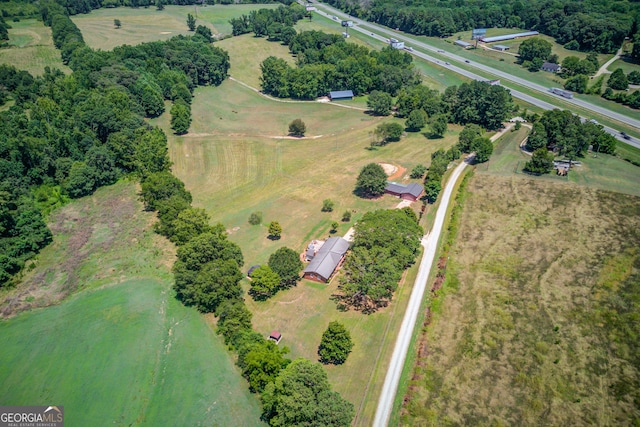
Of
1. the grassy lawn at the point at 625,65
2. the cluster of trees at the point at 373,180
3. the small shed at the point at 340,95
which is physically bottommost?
the small shed at the point at 340,95

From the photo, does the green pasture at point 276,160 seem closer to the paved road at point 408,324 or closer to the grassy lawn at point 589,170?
the paved road at point 408,324

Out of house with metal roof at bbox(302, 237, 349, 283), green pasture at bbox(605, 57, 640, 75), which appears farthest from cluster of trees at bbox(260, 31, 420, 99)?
house with metal roof at bbox(302, 237, 349, 283)

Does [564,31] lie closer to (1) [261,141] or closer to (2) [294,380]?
(1) [261,141]

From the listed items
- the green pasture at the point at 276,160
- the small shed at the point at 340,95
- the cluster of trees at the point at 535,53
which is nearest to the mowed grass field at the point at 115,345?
the green pasture at the point at 276,160

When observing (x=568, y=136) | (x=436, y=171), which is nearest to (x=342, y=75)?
(x=436, y=171)

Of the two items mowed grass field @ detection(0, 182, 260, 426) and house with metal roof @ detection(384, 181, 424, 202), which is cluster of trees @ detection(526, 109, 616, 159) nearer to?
house with metal roof @ detection(384, 181, 424, 202)

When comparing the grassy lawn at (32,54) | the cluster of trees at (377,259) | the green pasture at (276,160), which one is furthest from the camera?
the grassy lawn at (32,54)

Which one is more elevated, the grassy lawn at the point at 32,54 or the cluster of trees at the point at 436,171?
the cluster of trees at the point at 436,171

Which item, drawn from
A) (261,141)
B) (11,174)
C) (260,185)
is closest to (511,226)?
(260,185)
